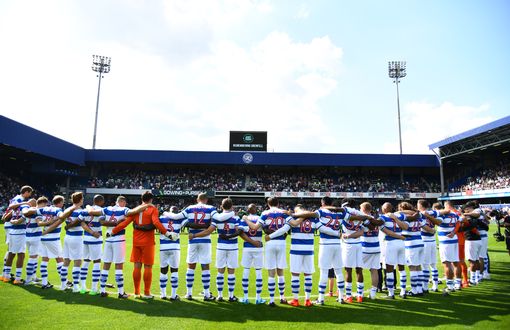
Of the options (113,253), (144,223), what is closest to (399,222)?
(144,223)

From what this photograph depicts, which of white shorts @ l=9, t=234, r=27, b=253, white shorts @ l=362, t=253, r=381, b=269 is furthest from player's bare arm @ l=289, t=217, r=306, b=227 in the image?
white shorts @ l=9, t=234, r=27, b=253

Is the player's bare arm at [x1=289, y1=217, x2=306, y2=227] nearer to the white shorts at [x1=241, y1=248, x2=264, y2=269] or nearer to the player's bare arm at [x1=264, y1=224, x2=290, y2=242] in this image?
the player's bare arm at [x1=264, y1=224, x2=290, y2=242]

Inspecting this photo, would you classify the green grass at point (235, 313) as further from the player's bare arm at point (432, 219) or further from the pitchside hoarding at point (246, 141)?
the pitchside hoarding at point (246, 141)

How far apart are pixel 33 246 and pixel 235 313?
20.4 feet

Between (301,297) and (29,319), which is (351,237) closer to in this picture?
(301,297)

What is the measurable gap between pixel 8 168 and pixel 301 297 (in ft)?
152

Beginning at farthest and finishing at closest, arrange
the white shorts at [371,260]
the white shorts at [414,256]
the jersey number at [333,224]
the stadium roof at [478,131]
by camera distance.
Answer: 1. the stadium roof at [478,131]
2. the white shorts at [414,256]
3. the white shorts at [371,260]
4. the jersey number at [333,224]

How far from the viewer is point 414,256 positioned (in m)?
8.52

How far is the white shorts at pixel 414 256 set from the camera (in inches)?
336

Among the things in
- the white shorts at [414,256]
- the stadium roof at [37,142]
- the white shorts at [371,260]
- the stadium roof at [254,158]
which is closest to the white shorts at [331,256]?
the white shorts at [371,260]

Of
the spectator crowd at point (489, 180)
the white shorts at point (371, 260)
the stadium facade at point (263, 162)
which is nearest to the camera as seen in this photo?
the white shorts at point (371, 260)

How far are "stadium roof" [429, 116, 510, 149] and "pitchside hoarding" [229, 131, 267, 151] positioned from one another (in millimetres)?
22300

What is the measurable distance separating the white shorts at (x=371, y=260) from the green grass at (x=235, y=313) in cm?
82

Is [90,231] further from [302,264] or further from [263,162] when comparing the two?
[263,162]
